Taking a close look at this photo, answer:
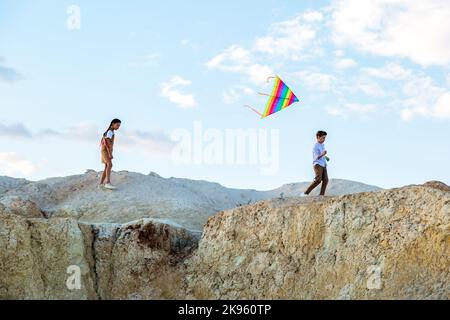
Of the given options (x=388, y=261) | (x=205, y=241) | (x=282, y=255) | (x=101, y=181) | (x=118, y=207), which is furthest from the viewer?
(x=101, y=181)

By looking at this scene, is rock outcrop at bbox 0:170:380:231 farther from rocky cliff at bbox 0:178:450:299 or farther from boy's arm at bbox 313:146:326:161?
boy's arm at bbox 313:146:326:161

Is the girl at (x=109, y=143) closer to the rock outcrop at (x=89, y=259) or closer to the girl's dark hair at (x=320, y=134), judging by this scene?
the rock outcrop at (x=89, y=259)

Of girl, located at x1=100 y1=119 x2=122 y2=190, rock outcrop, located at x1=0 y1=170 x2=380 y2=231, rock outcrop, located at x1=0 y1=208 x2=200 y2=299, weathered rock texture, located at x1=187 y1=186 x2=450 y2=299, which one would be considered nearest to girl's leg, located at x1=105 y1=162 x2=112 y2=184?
girl, located at x1=100 y1=119 x2=122 y2=190

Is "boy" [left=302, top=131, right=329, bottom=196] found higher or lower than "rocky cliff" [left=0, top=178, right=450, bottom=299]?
higher

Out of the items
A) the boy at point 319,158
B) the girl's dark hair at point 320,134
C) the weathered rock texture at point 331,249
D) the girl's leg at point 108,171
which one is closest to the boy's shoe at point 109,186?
the girl's leg at point 108,171

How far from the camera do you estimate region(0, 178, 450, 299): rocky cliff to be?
11.4 m

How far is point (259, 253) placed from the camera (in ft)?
42.4

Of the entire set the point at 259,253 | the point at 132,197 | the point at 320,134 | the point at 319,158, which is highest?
the point at 320,134

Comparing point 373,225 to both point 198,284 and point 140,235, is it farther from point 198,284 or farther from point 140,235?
point 140,235

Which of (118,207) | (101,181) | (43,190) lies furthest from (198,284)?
(43,190)

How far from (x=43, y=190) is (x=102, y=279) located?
296 inches

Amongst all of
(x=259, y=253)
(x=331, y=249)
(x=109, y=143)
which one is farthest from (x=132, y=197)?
(x=331, y=249)

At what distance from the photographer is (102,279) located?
44.2 feet

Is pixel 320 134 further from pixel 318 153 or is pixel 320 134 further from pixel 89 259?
pixel 89 259
